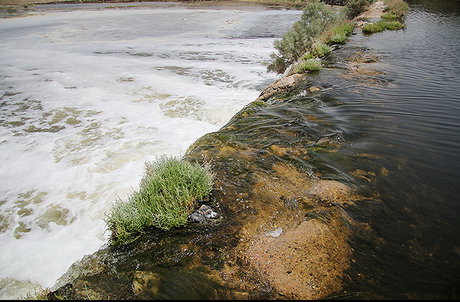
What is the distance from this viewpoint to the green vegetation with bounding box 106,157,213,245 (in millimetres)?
3736

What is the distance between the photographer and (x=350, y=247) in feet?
11.1

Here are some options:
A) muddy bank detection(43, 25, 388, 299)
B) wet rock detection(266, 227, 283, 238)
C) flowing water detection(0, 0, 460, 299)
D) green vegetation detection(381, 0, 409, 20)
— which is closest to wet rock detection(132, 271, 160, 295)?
muddy bank detection(43, 25, 388, 299)

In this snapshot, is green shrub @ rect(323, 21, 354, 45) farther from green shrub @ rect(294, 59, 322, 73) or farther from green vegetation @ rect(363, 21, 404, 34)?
green shrub @ rect(294, 59, 322, 73)

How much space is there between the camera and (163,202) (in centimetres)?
386

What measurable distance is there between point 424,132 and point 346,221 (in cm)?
432

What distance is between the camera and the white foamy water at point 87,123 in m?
5.22

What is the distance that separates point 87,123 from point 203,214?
841 cm

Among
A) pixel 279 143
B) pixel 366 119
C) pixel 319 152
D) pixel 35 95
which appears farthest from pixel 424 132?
pixel 35 95

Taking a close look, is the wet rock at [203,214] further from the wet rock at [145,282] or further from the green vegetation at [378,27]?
the green vegetation at [378,27]

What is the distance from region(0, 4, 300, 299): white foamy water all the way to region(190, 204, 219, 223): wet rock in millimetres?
2376

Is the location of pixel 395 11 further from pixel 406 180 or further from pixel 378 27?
pixel 406 180

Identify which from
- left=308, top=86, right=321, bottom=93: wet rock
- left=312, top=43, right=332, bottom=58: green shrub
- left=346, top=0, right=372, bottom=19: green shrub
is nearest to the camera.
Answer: left=308, top=86, right=321, bottom=93: wet rock

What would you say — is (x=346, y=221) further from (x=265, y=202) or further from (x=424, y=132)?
(x=424, y=132)

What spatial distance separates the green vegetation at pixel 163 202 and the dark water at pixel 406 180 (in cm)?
232
